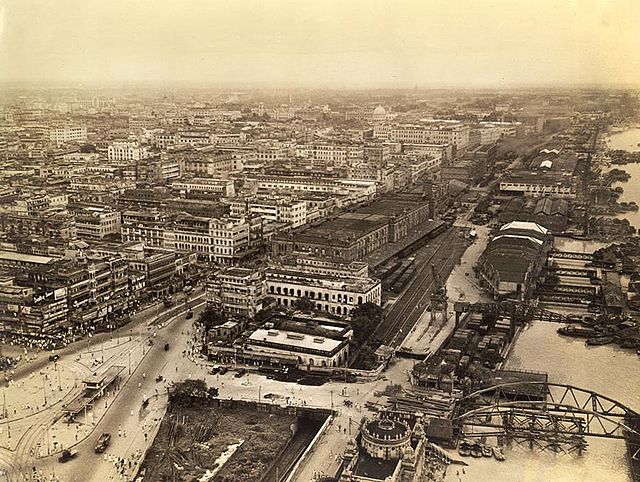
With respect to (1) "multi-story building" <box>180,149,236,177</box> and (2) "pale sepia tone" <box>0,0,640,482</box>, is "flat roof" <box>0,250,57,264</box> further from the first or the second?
(1) "multi-story building" <box>180,149,236,177</box>

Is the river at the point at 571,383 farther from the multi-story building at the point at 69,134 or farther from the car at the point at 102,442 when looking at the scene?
the multi-story building at the point at 69,134

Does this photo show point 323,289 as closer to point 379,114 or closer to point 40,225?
point 40,225

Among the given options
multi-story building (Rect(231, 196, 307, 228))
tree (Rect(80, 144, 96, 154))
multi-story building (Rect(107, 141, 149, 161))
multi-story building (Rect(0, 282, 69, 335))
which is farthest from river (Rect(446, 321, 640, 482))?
tree (Rect(80, 144, 96, 154))

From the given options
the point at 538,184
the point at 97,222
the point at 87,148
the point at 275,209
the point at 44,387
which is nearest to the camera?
the point at 44,387

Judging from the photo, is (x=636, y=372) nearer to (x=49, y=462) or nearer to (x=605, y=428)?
(x=605, y=428)

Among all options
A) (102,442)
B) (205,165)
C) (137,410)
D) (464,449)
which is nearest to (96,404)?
(137,410)

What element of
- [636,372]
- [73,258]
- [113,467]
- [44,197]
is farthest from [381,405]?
[44,197]
